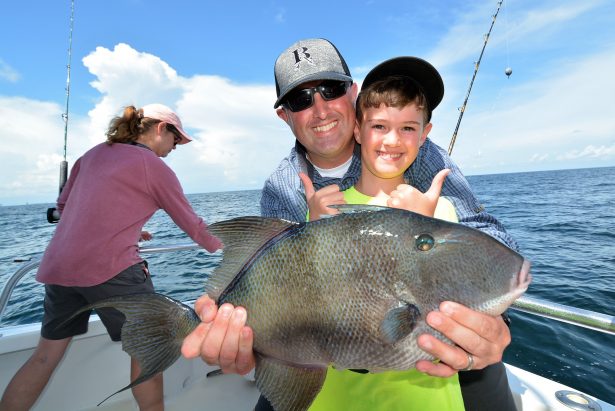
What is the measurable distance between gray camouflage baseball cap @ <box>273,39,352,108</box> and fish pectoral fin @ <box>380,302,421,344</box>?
1.62 m

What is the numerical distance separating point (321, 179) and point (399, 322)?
1.42m

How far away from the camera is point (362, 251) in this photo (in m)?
1.42

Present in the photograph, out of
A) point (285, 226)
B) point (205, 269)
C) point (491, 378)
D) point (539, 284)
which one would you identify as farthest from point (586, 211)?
point (285, 226)

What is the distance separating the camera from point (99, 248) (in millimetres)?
2934

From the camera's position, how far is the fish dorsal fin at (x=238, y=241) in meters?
1.66

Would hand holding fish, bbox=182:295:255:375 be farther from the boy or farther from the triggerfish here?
the boy

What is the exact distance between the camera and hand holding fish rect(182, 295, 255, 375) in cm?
158

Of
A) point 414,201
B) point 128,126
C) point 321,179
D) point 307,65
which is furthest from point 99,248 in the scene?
point 414,201

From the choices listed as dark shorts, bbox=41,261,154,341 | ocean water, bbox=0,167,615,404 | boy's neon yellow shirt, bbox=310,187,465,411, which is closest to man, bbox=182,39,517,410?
boy's neon yellow shirt, bbox=310,187,465,411

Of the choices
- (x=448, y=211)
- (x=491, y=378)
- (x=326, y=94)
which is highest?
(x=326, y=94)

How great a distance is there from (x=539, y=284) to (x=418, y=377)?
8.24 m

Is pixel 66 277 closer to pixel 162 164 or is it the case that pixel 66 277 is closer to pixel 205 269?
pixel 162 164

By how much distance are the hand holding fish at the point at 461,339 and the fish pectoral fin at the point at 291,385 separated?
503 mm

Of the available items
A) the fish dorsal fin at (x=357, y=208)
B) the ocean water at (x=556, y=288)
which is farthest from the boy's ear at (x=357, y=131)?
the ocean water at (x=556, y=288)
